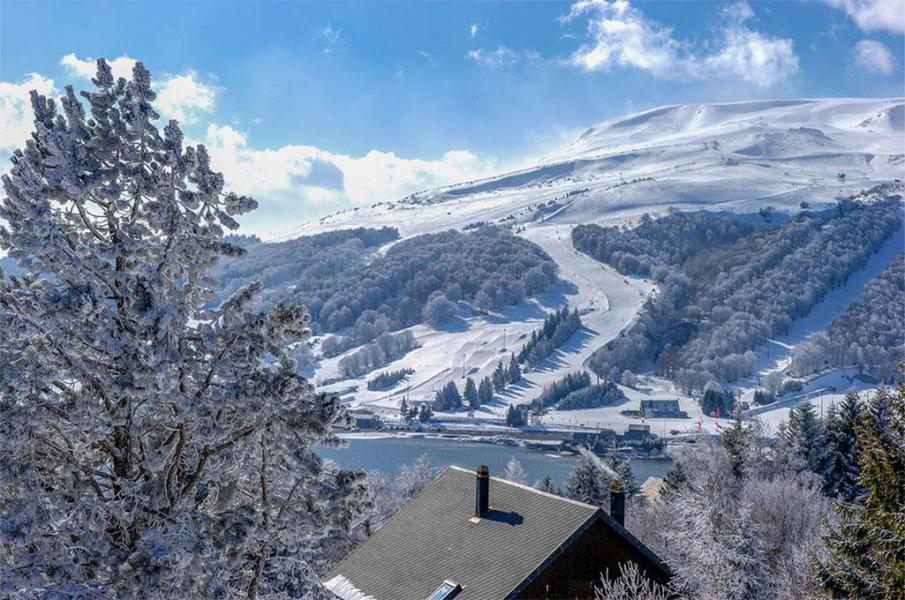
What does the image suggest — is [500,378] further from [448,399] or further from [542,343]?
[542,343]

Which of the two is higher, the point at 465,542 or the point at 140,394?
the point at 140,394

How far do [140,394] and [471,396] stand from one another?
15438 cm

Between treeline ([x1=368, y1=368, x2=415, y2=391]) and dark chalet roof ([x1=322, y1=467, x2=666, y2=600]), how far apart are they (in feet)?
515

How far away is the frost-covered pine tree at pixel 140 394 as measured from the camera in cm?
713

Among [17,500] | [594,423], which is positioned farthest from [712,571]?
[594,423]

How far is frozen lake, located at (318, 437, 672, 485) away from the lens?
99750mm

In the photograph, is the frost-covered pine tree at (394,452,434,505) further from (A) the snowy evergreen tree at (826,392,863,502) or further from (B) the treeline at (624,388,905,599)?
(A) the snowy evergreen tree at (826,392,863,502)

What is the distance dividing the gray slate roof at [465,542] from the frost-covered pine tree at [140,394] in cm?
1112

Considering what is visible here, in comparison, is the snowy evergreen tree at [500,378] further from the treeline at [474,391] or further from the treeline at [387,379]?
the treeline at [387,379]

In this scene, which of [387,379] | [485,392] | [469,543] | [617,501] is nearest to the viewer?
[469,543]

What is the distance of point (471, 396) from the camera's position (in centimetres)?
16062

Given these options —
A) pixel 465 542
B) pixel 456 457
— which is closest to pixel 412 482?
pixel 465 542

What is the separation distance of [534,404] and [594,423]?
16.5 metres

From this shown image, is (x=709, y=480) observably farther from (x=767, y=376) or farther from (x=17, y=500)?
(x=767, y=376)
